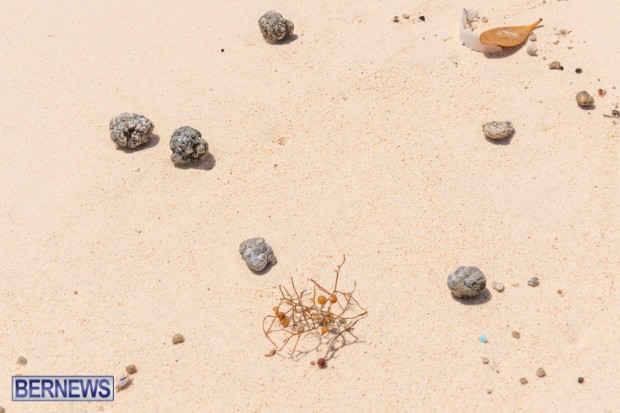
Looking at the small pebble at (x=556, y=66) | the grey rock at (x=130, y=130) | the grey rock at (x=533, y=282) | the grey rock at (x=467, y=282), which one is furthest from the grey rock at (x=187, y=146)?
the small pebble at (x=556, y=66)

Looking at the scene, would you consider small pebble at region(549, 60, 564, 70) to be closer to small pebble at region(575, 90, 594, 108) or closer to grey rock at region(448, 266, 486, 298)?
small pebble at region(575, 90, 594, 108)

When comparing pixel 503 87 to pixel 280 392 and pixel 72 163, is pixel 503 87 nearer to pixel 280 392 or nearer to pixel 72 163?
pixel 280 392

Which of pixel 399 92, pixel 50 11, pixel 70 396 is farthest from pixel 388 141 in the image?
pixel 50 11

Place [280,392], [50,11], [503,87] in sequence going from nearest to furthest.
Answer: [280,392], [503,87], [50,11]

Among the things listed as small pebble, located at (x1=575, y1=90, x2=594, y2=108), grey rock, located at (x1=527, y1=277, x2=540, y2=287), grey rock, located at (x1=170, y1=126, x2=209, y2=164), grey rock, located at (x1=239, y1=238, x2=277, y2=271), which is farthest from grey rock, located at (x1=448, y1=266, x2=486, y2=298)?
grey rock, located at (x1=170, y1=126, x2=209, y2=164)

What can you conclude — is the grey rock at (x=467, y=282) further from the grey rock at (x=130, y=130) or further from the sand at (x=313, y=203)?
the grey rock at (x=130, y=130)
